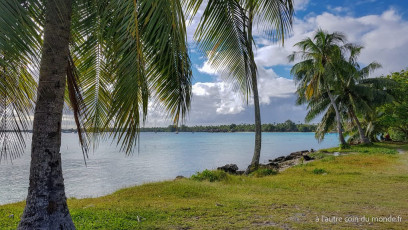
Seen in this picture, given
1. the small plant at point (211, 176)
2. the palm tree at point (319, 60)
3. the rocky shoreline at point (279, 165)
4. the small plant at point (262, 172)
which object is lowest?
the rocky shoreline at point (279, 165)

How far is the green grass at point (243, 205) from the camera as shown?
5605mm

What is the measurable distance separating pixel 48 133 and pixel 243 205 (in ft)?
15.4

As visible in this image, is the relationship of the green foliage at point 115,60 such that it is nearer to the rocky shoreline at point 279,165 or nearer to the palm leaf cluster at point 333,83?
the rocky shoreline at point 279,165

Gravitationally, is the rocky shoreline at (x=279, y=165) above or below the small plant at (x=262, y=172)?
below

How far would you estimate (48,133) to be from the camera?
405 cm

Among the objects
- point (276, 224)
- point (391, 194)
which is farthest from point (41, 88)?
point (391, 194)

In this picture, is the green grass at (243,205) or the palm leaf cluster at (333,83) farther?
the palm leaf cluster at (333,83)

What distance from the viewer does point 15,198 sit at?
14.3m

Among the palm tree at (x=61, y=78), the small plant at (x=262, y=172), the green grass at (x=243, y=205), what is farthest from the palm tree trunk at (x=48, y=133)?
the small plant at (x=262, y=172)

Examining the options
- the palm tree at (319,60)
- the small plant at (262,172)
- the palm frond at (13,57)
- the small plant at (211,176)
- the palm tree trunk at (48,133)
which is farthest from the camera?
the palm tree at (319,60)

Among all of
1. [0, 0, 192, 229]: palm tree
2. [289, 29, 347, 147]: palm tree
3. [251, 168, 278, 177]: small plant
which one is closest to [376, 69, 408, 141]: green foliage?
[289, 29, 347, 147]: palm tree

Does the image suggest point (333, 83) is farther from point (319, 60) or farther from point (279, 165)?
point (279, 165)

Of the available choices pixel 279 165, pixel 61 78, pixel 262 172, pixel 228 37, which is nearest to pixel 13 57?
pixel 61 78

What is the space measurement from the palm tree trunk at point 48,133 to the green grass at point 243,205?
137 centimetres
